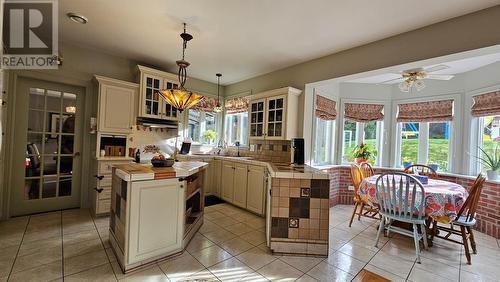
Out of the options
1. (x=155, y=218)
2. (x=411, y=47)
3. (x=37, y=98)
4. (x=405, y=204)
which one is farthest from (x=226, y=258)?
(x=37, y=98)

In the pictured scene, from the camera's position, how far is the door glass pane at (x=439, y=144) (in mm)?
4106

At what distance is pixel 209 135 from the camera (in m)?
4.85

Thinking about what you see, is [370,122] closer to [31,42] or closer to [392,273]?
[392,273]

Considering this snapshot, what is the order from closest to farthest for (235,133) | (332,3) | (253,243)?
(332,3) < (253,243) < (235,133)

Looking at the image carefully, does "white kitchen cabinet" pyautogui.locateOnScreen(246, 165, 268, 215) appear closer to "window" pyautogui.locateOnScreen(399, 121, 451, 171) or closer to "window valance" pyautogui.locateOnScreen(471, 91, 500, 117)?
"window" pyautogui.locateOnScreen(399, 121, 451, 171)

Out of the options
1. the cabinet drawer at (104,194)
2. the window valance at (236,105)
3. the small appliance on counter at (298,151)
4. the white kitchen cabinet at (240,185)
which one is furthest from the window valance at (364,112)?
the cabinet drawer at (104,194)

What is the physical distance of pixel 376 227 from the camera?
333 cm

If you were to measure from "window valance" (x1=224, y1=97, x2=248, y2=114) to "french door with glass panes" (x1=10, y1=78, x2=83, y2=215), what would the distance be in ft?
8.67

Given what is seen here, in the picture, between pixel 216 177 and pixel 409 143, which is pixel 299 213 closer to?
pixel 216 177

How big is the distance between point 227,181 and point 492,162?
406 cm

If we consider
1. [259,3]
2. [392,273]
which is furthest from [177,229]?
[259,3]

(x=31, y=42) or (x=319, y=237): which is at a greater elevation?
(x=31, y=42)

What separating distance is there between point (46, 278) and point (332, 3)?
3.50 m

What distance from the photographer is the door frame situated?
121 inches
